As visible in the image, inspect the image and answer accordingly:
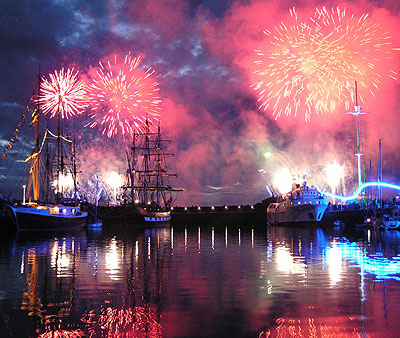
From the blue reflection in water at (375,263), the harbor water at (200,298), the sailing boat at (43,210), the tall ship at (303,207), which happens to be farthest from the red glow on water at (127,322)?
the tall ship at (303,207)

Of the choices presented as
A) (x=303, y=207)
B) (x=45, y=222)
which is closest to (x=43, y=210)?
(x=45, y=222)

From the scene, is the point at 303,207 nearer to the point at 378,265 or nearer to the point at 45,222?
the point at 45,222

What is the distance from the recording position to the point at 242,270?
22.8m

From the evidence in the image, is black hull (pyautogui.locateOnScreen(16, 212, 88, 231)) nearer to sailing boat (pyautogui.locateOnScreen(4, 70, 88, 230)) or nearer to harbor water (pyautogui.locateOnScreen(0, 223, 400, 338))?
sailing boat (pyautogui.locateOnScreen(4, 70, 88, 230))

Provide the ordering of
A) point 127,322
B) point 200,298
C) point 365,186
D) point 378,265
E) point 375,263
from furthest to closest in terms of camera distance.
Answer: point 365,186 < point 375,263 < point 378,265 < point 200,298 < point 127,322

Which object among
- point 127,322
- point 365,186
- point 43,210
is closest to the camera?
point 127,322

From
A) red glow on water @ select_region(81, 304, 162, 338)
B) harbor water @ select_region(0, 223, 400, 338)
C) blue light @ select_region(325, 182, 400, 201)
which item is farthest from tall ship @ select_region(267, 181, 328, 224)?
red glow on water @ select_region(81, 304, 162, 338)

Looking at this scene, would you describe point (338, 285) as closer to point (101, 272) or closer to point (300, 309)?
point (300, 309)

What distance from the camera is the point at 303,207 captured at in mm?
104750

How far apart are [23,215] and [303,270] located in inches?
2204

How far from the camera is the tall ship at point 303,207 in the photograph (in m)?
103

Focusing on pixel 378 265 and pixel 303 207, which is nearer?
pixel 378 265

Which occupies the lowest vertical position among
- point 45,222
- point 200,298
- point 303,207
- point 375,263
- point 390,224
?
point 390,224

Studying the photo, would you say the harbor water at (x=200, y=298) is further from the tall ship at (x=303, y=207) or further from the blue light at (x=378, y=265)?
the tall ship at (x=303, y=207)
